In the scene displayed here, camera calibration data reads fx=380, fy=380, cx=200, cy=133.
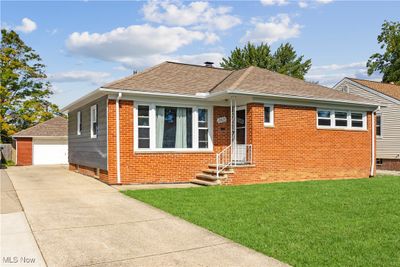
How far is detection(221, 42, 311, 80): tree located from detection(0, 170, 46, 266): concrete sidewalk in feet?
128

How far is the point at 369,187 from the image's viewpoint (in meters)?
12.2

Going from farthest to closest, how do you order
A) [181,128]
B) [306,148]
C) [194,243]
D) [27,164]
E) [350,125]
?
1. [27,164]
2. [350,125]
3. [306,148]
4. [181,128]
5. [194,243]

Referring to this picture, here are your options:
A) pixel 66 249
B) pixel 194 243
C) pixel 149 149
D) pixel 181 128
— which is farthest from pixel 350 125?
pixel 66 249

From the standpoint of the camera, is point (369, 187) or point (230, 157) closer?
point (369, 187)

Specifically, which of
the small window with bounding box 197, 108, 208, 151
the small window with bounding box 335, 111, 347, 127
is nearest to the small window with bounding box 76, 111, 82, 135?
the small window with bounding box 197, 108, 208, 151

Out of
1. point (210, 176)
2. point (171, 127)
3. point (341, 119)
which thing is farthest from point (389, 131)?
point (171, 127)

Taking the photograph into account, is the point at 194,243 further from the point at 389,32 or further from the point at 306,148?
the point at 389,32

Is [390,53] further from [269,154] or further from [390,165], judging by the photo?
[269,154]

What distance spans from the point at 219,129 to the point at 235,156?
4.22ft

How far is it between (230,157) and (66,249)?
990cm

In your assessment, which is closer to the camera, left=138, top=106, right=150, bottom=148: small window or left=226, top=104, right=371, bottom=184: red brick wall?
left=138, top=106, right=150, bottom=148: small window

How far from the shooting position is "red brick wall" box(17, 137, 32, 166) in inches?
1144

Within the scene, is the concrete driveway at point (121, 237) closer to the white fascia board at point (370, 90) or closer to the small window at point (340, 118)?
the small window at point (340, 118)

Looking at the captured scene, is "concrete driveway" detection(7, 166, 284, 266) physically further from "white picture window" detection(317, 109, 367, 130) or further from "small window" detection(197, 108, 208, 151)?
"white picture window" detection(317, 109, 367, 130)
